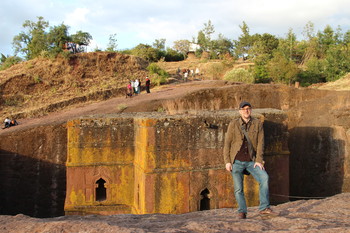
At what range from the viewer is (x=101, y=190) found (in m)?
8.84

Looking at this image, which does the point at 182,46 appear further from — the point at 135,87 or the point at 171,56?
the point at 135,87

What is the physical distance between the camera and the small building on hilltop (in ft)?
23.2

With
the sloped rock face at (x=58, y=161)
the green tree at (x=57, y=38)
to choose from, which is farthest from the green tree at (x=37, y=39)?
the sloped rock face at (x=58, y=161)

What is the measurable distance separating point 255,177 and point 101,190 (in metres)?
5.69

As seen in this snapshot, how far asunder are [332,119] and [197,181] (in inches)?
211

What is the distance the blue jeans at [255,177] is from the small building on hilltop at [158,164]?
10.2 feet

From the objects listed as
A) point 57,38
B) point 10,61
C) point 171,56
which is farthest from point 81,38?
point 171,56

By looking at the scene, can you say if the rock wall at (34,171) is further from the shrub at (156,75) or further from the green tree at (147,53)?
the green tree at (147,53)

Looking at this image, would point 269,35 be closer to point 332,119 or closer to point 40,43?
point 40,43

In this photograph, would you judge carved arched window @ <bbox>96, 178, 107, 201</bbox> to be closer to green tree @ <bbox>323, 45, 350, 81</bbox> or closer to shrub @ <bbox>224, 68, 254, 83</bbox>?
shrub @ <bbox>224, 68, 254, 83</bbox>

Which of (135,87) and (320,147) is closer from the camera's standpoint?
(320,147)

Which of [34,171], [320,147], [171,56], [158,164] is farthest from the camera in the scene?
[171,56]

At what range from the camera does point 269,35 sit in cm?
3897

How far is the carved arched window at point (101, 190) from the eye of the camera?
27.6 feet
